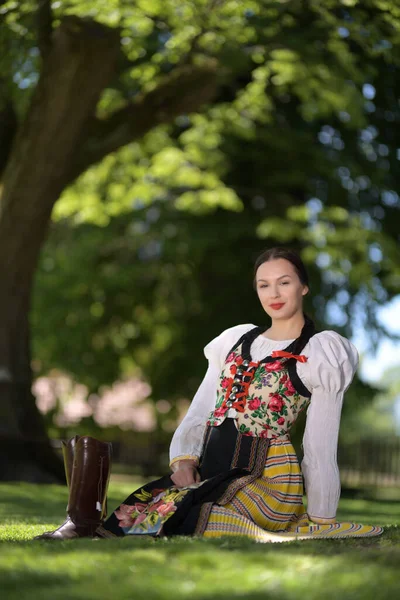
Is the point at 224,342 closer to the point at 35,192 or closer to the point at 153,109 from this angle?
the point at 35,192

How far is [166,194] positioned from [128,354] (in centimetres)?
386

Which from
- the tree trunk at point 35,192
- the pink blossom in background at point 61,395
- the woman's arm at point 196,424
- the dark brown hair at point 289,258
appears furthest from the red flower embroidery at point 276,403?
the pink blossom in background at point 61,395

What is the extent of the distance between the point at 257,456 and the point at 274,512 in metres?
0.27

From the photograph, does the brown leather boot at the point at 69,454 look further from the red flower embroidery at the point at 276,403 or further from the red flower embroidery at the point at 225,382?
the red flower embroidery at the point at 276,403

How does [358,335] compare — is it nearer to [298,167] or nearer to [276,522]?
[298,167]

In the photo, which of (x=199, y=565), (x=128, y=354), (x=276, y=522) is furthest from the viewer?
(x=128, y=354)

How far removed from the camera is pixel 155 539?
3.91 m

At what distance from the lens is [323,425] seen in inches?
174

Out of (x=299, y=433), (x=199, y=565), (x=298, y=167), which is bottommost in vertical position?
(x=299, y=433)

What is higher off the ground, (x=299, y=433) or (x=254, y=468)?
(x=254, y=468)

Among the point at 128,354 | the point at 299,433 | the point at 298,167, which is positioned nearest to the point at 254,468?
the point at 298,167

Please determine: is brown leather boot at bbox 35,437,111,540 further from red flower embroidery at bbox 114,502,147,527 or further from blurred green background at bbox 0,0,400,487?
blurred green background at bbox 0,0,400,487

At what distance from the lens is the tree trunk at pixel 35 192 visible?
1089cm

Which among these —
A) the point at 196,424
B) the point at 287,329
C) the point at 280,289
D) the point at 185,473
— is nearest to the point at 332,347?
the point at 287,329
